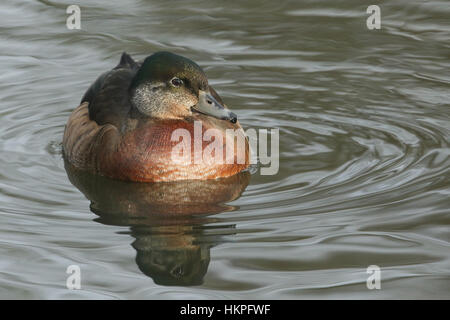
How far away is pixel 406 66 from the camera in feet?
36.5

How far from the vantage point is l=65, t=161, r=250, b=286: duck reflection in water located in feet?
21.0

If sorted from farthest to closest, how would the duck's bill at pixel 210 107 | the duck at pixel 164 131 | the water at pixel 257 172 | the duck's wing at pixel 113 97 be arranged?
the duck's wing at pixel 113 97
the duck at pixel 164 131
the duck's bill at pixel 210 107
the water at pixel 257 172

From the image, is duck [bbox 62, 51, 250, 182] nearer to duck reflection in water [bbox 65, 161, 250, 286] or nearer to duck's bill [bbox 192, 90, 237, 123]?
duck's bill [bbox 192, 90, 237, 123]

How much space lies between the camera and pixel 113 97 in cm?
856

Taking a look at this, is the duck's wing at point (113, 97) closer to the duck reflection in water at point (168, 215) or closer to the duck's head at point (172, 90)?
the duck's head at point (172, 90)

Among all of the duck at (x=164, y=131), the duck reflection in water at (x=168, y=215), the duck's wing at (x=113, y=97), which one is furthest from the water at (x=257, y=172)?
the duck's wing at (x=113, y=97)

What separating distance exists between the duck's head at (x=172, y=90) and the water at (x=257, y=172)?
70cm

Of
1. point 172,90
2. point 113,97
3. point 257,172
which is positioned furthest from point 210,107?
point 113,97

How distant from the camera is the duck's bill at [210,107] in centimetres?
792

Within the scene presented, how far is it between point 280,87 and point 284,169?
2.59 m

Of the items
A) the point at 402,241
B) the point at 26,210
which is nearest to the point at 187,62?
the point at 26,210

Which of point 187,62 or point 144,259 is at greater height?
point 187,62

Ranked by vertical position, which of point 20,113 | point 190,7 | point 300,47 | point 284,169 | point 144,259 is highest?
point 190,7

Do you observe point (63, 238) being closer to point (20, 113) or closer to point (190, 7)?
point (20, 113)
